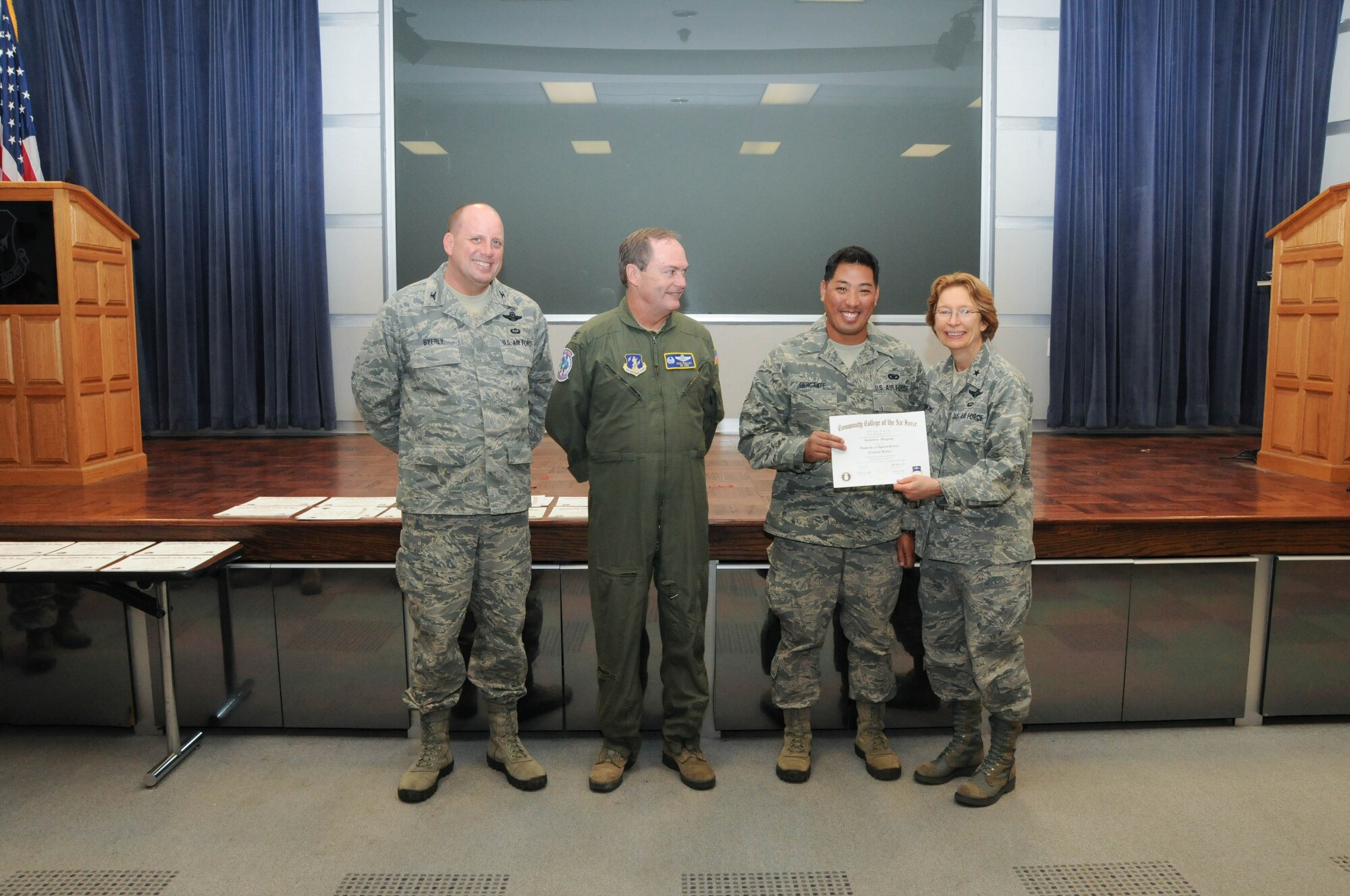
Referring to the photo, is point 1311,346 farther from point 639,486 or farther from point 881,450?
point 639,486

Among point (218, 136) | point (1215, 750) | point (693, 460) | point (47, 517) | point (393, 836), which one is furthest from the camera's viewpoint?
point (218, 136)

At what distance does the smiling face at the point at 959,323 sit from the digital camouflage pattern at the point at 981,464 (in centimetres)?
4

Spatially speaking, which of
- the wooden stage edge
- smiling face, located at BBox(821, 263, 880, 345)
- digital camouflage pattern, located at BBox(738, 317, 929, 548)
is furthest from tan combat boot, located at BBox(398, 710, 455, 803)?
smiling face, located at BBox(821, 263, 880, 345)

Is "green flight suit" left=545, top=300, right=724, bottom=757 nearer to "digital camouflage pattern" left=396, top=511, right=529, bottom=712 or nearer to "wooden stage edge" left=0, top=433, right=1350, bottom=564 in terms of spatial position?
"digital camouflage pattern" left=396, top=511, right=529, bottom=712

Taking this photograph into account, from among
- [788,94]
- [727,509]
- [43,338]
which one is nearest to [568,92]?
[788,94]

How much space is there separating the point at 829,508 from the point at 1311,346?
2987 millimetres

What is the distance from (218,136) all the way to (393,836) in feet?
17.0

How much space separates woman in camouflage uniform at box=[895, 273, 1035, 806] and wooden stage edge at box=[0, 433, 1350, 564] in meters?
0.58

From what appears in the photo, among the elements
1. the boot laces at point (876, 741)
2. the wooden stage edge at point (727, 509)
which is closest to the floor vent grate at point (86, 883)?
the wooden stage edge at point (727, 509)

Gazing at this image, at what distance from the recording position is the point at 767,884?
78.7 inches

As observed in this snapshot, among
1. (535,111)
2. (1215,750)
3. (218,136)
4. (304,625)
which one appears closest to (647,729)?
(304,625)

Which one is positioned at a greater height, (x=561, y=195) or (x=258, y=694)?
(x=561, y=195)

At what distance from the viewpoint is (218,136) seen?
577 cm

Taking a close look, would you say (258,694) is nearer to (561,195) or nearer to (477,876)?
(477,876)
